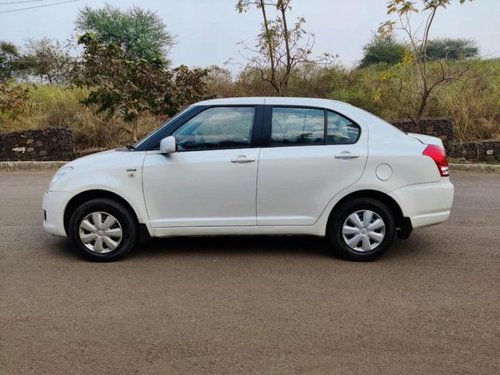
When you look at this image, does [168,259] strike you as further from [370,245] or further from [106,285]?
[370,245]

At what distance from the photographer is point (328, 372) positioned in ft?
11.2

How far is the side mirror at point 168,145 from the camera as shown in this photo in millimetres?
5398

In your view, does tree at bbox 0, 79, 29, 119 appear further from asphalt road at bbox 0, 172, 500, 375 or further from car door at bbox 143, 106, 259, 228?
car door at bbox 143, 106, 259, 228

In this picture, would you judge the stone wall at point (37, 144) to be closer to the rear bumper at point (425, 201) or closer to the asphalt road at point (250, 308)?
the asphalt road at point (250, 308)

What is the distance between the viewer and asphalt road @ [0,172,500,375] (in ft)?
11.7

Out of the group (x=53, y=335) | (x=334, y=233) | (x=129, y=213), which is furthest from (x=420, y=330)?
(x=129, y=213)

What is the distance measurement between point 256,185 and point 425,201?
1.72 meters

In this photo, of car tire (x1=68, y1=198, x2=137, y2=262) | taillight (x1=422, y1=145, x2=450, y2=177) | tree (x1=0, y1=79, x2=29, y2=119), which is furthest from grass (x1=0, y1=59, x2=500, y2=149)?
car tire (x1=68, y1=198, x2=137, y2=262)

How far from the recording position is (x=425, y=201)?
5578mm

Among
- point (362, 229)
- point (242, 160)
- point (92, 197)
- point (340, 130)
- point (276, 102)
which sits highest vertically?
point (276, 102)

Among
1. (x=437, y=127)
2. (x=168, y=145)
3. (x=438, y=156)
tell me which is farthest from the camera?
(x=437, y=127)

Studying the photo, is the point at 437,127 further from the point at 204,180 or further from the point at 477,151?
the point at 204,180

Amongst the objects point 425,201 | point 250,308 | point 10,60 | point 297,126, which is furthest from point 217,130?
point 10,60

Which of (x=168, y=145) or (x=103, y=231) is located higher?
(x=168, y=145)
